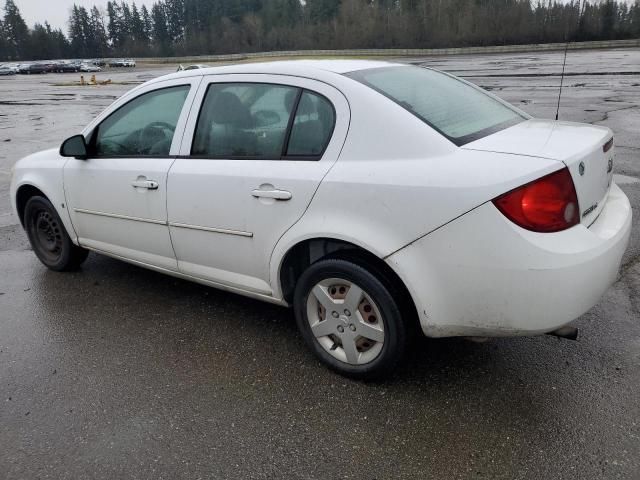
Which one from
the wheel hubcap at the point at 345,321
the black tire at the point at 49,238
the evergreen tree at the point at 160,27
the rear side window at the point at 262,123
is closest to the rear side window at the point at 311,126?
the rear side window at the point at 262,123

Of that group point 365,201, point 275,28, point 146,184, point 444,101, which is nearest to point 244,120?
point 146,184

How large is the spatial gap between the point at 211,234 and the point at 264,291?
478 mm

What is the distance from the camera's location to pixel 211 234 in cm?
330

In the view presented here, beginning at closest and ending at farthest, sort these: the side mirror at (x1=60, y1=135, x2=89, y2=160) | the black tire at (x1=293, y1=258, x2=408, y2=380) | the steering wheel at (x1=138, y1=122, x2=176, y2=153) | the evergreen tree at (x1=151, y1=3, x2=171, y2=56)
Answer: the black tire at (x1=293, y1=258, x2=408, y2=380) → the steering wheel at (x1=138, y1=122, x2=176, y2=153) → the side mirror at (x1=60, y1=135, x2=89, y2=160) → the evergreen tree at (x1=151, y1=3, x2=171, y2=56)

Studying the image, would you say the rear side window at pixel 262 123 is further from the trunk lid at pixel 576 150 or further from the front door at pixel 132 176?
the trunk lid at pixel 576 150

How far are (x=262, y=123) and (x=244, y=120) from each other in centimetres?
16

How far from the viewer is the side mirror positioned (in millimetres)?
3994

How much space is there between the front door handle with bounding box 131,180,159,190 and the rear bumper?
5.71 feet

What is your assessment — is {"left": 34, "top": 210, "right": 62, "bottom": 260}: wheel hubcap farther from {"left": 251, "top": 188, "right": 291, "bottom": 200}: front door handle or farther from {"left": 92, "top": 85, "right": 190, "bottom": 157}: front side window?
{"left": 251, "top": 188, "right": 291, "bottom": 200}: front door handle

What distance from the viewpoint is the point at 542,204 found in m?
2.35

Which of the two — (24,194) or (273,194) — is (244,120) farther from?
(24,194)

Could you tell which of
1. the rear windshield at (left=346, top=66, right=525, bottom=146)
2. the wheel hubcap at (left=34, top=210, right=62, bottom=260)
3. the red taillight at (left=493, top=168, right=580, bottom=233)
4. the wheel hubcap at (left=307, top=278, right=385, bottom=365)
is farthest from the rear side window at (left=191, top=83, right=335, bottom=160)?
the wheel hubcap at (left=34, top=210, right=62, bottom=260)

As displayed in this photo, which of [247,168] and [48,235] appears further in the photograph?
[48,235]

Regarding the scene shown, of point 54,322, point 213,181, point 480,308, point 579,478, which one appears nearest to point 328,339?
point 480,308
